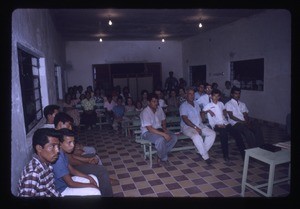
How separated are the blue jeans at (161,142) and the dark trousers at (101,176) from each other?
165cm

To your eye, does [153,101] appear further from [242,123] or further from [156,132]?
[242,123]

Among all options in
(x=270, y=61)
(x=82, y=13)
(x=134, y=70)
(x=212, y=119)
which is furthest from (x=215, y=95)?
(x=134, y=70)

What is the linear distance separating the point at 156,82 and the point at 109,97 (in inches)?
249

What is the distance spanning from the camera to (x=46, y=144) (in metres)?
2.56

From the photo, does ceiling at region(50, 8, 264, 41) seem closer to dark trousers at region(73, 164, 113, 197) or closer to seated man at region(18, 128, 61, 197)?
dark trousers at region(73, 164, 113, 197)

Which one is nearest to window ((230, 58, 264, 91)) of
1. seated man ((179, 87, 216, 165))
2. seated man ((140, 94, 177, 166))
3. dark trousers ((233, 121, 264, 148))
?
dark trousers ((233, 121, 264, 148))

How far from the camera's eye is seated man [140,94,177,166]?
16.6 ft

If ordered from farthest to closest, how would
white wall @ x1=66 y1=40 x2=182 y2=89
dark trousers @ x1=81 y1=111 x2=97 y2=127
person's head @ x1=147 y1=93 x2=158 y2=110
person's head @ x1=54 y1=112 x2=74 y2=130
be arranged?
white wall @ x1=66 y1=40 x2=182 y2=89 → dark trousers @ x1=81 y1=111 x2=97 y2=127 → person's head @ x1=147 y1=93 x2=158 y2=110 → person's head @ x1=54 y1=112 x2=74 y2=130

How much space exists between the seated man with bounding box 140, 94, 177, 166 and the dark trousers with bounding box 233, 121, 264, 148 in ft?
4.83

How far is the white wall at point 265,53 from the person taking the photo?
752 centimetres

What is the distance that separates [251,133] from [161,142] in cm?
200

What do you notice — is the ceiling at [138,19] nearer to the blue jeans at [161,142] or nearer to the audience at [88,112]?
the audience at [88,112]

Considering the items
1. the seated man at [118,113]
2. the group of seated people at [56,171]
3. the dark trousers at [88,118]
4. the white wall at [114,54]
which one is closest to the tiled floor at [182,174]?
the group of seated people at [56,171]

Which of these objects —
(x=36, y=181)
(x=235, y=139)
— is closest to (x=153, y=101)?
(x=235, y=139)
